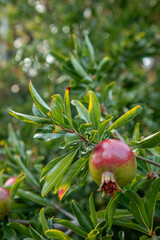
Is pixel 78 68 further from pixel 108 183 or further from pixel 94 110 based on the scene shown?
pixel 108 183

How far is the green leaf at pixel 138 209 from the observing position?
0.65 m

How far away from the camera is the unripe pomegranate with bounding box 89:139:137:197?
53 centimetres

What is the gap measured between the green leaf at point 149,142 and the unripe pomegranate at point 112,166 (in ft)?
0.18

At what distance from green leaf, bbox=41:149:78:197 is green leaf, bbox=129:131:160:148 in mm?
183

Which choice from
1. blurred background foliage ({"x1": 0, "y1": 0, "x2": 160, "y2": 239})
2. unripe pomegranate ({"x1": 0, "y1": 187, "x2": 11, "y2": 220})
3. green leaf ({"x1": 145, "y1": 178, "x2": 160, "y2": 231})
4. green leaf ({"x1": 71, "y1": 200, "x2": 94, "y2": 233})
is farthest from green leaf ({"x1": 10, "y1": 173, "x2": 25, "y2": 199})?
blurred background foliage ({"x1": 0, "y1": 0, "x2": 160, "y2": 239})

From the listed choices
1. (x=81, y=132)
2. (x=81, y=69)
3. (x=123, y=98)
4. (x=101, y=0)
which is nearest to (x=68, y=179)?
(x=81, y=132)


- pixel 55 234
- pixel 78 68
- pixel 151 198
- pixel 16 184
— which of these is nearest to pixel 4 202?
pixel 16 184

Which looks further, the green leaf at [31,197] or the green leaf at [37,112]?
the green leaf at [31,197]

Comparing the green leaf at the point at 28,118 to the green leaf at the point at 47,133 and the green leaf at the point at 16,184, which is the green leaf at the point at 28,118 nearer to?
the green leaf at the point at 47,133

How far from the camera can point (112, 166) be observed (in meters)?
0.53

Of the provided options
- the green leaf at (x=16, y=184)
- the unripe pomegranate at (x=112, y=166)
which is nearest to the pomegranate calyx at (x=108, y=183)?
the unripe pomegranate at (x=112, y=166)

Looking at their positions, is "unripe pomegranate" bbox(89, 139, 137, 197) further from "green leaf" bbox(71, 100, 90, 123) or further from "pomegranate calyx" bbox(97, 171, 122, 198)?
"green leaf" bbox(71, 100, 90, 123)

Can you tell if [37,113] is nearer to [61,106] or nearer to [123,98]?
[61,106]

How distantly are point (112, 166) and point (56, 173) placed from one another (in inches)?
6.3
